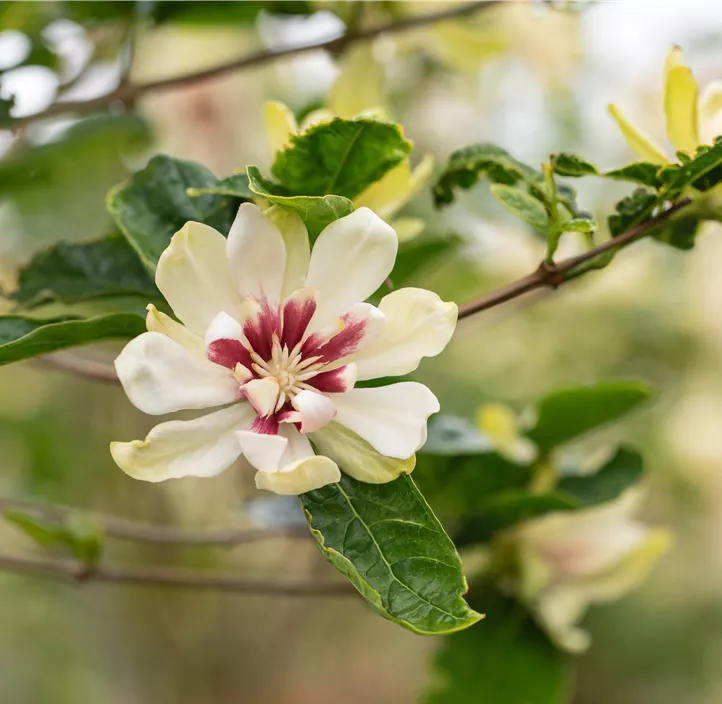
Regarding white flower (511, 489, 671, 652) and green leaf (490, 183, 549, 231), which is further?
white flower (511, 489, 671, 652)

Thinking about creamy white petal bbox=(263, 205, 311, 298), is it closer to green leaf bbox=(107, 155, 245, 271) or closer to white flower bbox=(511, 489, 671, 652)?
green leaf bbox=(107, 155, 245, 271)

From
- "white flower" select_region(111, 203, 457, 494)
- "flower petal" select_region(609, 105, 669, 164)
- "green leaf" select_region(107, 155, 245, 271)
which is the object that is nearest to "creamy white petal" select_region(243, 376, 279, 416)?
"white flower" select_region(111, 203, 457, 494)

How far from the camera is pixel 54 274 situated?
1.52 feet

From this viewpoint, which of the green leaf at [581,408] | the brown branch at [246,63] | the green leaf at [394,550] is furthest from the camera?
the brown branch at [246,63]

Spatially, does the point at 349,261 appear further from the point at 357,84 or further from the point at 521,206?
the point at 357,84

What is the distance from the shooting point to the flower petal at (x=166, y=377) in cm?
30

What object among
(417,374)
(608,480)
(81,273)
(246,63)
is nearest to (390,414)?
(81,273)

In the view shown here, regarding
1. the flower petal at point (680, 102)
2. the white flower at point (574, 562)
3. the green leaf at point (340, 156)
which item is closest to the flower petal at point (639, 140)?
the flower petal at point (680, 102)

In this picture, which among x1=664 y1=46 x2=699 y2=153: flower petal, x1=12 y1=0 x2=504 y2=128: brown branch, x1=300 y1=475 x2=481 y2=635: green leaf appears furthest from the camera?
x1=12 y1=0 x2=504 y2=128: brown branch

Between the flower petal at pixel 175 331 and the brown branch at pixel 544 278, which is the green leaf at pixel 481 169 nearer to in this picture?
the brown branch at pixel 544 278

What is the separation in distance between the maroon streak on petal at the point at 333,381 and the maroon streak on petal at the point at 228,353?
3cm

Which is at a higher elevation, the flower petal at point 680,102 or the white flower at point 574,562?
the flower petal at point 680,102

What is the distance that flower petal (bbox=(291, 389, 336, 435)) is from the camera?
0.31 metres

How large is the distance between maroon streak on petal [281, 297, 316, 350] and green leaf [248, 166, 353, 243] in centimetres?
3
